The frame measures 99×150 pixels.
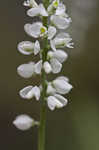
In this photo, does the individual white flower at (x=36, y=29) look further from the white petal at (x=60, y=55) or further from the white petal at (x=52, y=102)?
the white petal at (x=52, y=102)

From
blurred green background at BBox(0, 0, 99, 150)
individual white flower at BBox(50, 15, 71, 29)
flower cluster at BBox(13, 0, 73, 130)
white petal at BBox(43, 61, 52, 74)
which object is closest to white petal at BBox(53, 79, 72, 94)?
flower cluster at BBox(13, 0, 73, 130)

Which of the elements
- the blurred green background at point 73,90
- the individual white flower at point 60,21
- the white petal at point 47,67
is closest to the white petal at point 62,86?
the white petal at point 47,67

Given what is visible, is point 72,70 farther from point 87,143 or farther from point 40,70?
point 40,70

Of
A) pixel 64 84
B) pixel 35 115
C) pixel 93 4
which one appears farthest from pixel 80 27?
pixel 64 84

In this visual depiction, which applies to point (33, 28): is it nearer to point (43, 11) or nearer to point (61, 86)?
point (43, 11)

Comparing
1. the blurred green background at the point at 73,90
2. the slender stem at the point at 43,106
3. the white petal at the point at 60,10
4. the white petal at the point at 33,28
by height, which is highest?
the white petal at the point at 60,10
